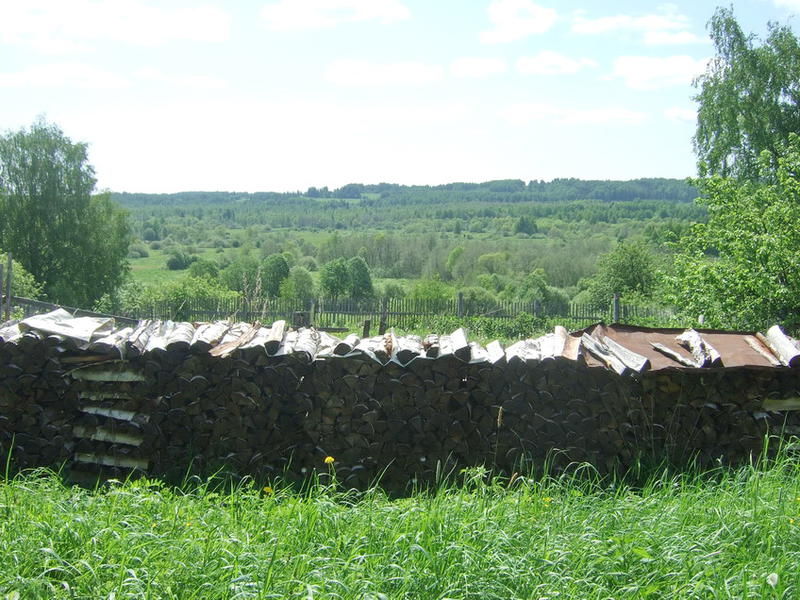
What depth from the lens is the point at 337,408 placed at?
568 cm

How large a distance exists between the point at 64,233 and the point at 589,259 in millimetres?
45438

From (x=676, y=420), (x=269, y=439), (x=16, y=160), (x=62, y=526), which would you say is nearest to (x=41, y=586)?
(x=62, y=526)

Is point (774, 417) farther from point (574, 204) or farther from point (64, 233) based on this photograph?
point (574, 204)

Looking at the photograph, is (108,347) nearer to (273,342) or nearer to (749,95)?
(273,342)

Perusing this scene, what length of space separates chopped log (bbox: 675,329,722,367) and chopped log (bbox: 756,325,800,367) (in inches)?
21.9

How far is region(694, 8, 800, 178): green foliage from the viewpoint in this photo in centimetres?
2380

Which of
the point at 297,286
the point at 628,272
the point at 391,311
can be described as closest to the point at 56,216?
the point at 297,286

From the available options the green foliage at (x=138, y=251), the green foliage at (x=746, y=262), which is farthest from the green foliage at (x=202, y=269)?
the green foliage at (x=746, y=262)

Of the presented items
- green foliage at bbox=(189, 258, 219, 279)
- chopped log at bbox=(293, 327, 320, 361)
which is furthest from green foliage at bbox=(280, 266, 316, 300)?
chopped log at bbox=(293, 327, 320, 361)

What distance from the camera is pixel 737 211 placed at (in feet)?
35.5

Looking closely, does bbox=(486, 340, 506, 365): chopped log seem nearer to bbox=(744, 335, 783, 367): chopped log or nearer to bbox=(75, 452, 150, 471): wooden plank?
bbox=(744, 335, 783, 367): chopped log

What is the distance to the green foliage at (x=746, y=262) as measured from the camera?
9.16 m

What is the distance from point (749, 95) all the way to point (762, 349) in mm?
21250

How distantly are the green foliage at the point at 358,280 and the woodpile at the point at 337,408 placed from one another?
39.8 m
